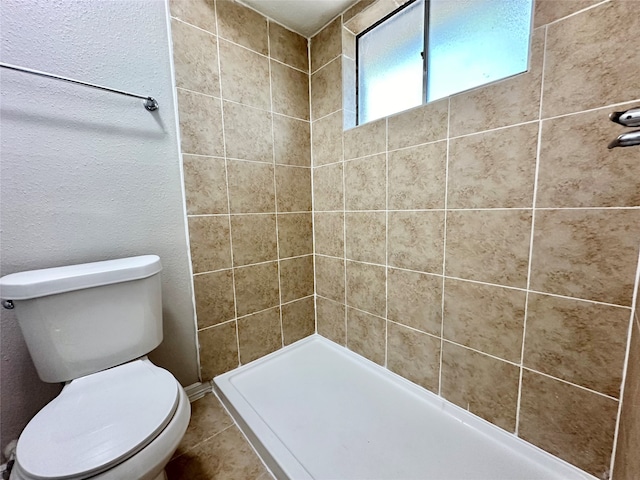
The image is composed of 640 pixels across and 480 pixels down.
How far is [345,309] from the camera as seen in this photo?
159 cm

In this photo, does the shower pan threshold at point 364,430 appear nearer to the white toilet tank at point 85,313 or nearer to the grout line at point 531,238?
the grout line at point 531,238

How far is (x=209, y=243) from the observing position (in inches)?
51.1

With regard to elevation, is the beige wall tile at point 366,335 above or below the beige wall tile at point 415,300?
below

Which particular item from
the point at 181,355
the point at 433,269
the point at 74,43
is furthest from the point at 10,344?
the point at 433,269

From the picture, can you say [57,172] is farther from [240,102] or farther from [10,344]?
[240,102]

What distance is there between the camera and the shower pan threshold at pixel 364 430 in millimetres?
884


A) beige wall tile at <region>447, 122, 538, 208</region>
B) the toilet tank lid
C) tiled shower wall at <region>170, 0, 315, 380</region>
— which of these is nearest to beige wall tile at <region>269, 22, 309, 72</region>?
tiled shower wall at <region>170, 0, 315, 380</region>

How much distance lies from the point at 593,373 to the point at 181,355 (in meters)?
1.63

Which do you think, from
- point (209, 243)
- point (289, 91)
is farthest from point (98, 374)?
point (289, 91)

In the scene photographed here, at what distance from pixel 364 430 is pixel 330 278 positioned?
816 millimetres

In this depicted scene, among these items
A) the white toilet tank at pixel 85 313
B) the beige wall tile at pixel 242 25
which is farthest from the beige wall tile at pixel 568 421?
the beige wall tile at pixel 242 25

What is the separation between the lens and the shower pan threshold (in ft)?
2.90

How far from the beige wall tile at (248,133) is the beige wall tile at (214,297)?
2.12 ft

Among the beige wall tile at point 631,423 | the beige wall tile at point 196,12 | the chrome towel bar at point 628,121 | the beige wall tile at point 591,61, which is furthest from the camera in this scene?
the beige wall tile at point 196,12
